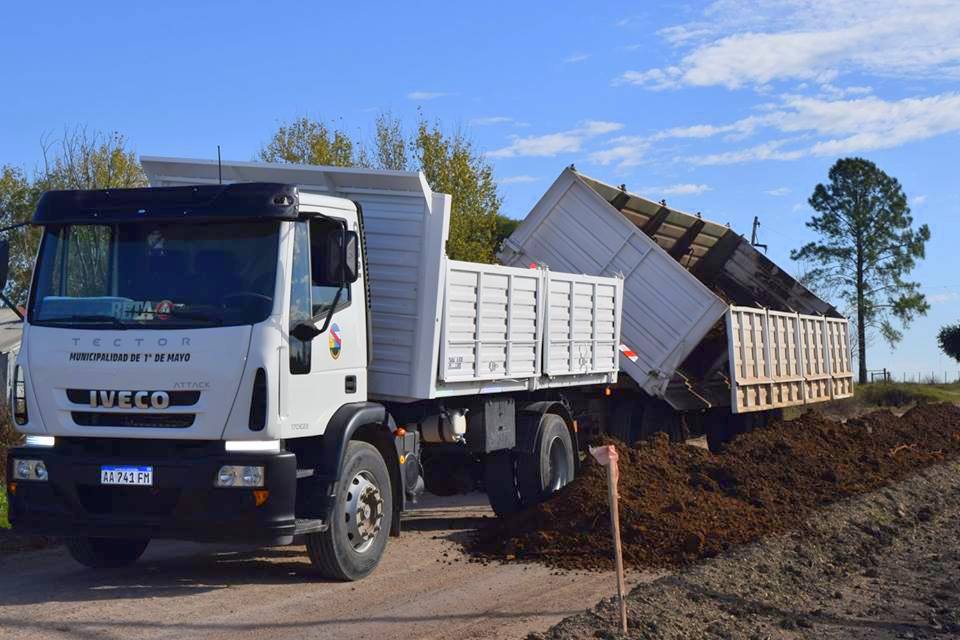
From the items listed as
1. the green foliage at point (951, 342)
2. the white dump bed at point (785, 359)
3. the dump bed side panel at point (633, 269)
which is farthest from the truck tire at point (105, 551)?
the green foliage at point (951, 342)

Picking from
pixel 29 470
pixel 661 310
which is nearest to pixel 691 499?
pixel 661 310

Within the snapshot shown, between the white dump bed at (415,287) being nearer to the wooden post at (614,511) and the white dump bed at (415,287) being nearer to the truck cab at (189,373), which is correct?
the truck cab at (189,373)

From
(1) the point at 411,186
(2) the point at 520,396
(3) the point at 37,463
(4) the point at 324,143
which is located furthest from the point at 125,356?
(4) the point at 324,143

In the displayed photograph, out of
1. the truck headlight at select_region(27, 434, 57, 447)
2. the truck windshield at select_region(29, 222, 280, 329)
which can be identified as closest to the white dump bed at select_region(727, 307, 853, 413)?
the truck windshield at select_region(29, 222, 280, 329)

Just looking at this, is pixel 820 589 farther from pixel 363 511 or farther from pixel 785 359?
pixel 785 359

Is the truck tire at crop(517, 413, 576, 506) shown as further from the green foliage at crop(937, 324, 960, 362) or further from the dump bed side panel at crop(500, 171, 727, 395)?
the green foliage at crop(937, 324, 960, 362)

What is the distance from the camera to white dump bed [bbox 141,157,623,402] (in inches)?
348

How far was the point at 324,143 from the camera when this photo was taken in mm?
31594

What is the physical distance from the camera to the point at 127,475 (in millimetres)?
7242

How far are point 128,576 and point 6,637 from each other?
73.1 inches

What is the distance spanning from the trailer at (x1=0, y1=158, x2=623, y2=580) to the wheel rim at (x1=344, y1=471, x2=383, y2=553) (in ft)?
0.06

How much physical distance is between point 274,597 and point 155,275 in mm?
2276

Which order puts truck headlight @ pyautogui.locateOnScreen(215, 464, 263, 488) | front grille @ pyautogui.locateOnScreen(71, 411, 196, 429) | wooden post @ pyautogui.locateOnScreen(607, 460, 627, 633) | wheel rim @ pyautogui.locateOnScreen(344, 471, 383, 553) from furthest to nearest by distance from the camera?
wheel rim @ pyautogui.locateOnScreen(344, 471, 383, 553)
front grille @ pyautogui.locateOnScreen(71, 411, 196, 429)
truck headlight @ pyautogui.locateOnScreen(215, 464, 263, 488)
wooden post @ pyautogui.locateOnScreen(607, 460, 627, 633)

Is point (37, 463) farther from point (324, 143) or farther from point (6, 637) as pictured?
point (324, 143)
